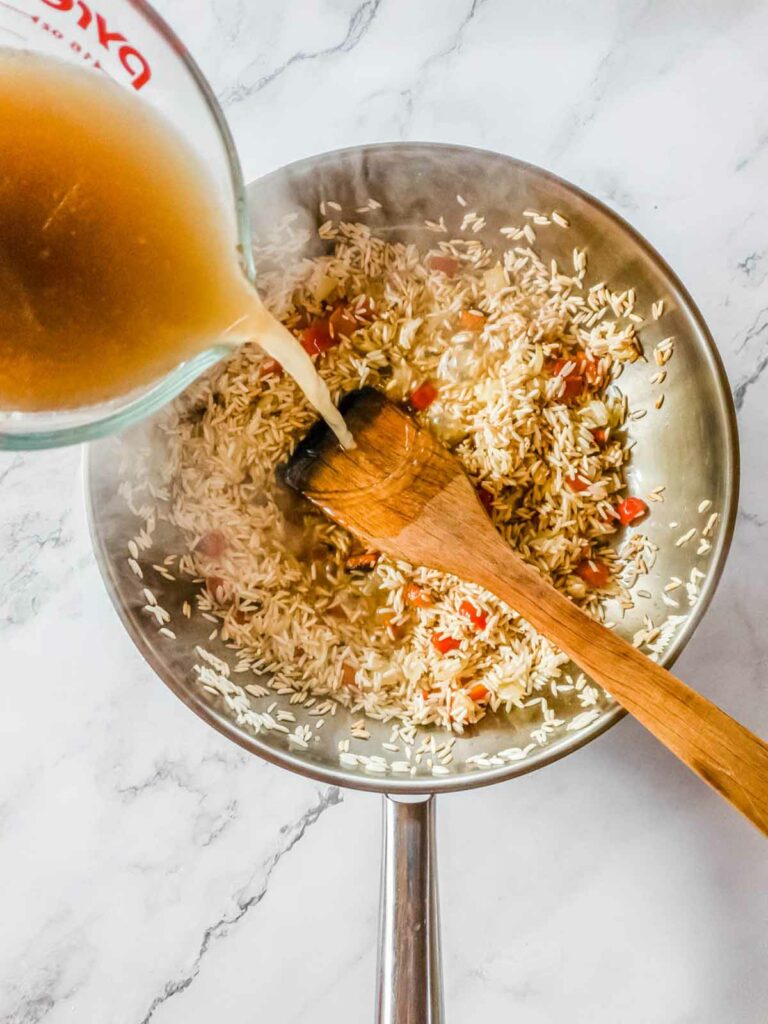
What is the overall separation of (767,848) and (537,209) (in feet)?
3.55

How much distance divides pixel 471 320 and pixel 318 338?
24 cm

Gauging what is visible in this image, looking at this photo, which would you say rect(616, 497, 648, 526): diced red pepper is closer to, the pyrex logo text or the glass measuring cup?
the glass measuring cup

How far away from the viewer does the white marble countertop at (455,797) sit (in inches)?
62.5

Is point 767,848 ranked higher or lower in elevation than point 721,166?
lower

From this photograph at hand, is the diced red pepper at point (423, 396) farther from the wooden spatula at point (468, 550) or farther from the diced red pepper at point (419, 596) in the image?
the diced red pepper at point (419, 596)

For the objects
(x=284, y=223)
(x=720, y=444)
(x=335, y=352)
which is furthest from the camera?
(x=335, y=352)

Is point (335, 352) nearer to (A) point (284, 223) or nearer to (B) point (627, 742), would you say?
(A) point (284, 223)

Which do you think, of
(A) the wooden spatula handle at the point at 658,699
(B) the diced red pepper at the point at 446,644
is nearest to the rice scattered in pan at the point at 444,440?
(B) the diced red pepper at the point at 446,644

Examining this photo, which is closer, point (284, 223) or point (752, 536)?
point (284, 223)

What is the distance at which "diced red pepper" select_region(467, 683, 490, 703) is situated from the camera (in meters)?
1.46

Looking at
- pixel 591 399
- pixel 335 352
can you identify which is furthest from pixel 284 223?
pixel 591 399

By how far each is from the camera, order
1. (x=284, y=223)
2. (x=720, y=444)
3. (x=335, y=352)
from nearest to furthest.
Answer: (x=720, y=444), (x=284, y=223), (x=335, y=352)

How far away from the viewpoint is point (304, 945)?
1.61 metres

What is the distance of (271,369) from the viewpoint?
5.01ft
